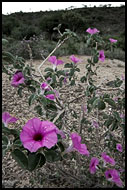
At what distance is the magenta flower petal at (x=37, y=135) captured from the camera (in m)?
0.56

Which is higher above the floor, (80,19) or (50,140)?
(80,19)

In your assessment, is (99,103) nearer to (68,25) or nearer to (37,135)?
(37,135)

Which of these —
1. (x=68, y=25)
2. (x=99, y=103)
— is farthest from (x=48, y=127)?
(x=68, y=25)

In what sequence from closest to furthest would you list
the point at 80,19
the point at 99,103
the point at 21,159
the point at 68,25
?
the point at 21,159 < the point at 99,103 < the point at 80,19 < the point at 68,25

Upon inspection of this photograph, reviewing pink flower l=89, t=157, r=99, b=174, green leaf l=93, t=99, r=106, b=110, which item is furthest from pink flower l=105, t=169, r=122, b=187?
green leaf l=93, t=99, r=106, b=110

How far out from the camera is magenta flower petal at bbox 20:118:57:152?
563mm

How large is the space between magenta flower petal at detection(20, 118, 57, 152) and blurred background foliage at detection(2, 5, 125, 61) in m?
4.68

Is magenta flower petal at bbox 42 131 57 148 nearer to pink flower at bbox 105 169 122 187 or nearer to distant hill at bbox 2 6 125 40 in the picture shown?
pink flower at bbox 105 169 122 187

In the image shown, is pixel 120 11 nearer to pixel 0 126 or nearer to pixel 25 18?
pixel 25 18

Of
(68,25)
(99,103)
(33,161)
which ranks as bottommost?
(33,161)

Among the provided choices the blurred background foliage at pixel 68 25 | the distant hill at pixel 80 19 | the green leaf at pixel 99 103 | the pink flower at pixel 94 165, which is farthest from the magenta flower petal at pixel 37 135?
the distant hill at pixel 80 19

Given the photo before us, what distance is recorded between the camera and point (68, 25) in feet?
46.4

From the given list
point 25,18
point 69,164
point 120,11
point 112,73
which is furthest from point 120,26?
point 69,164

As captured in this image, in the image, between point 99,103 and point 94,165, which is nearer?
point 99,103
